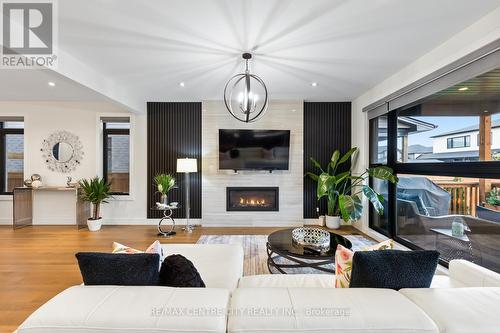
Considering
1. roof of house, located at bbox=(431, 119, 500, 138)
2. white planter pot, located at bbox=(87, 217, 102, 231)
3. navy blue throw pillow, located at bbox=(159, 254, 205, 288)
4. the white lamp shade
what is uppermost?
roof of house, located at bbox=(431, 119, 500, 138)

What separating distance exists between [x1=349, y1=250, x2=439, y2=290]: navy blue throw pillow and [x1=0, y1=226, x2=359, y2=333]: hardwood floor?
2759 millimetres

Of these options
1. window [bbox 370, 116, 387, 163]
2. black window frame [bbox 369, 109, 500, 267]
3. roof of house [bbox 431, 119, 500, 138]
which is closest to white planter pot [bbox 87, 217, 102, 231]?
black window frame [bbox 369, 109, 500, 267]

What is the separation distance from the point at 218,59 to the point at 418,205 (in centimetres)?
349

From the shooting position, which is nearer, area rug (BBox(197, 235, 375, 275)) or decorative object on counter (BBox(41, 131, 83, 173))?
area rug (BBox(197, 235, 375, 275))

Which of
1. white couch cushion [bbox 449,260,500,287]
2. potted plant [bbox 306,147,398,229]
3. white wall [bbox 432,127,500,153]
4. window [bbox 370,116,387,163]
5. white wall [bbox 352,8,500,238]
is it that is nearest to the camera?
white couch cushion [bbox 449,260,500,287]

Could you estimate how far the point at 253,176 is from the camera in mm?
5039

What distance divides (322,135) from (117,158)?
4.64 m

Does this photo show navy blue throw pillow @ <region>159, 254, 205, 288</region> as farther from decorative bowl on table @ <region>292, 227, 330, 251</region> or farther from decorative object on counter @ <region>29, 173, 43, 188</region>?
decorative object on counter @ <region>29, 173, 43, 188</region>

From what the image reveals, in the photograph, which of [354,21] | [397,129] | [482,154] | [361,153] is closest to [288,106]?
[361,153]

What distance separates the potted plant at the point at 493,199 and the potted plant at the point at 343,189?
1.37 meters

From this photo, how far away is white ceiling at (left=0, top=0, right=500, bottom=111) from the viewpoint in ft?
6.63

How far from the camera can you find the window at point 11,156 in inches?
203

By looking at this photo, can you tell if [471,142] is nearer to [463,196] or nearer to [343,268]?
[463,196]

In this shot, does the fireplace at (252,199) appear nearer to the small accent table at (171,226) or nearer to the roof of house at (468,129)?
the small accent table at (171,226)
